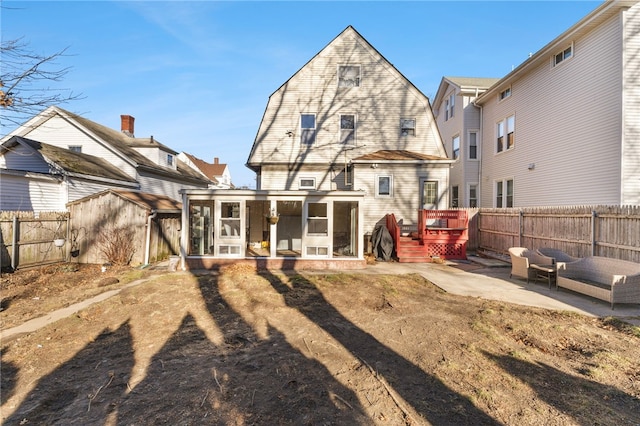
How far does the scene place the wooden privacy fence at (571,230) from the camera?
25.8ft

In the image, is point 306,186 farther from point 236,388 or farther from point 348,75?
point 236,388

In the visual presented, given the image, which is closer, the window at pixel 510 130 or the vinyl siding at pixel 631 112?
the vinyl siding at pixel 631 112

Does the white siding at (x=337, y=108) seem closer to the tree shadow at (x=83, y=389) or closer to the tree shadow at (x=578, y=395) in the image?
the tree shadow at (x=83, y=389)

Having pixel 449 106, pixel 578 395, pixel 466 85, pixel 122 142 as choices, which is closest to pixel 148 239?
pixel 578 395

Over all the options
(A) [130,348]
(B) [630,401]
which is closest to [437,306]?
(B) [630,401]

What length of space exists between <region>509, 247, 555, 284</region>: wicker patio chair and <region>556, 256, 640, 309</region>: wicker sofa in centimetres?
73

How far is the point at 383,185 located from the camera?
1470 cm

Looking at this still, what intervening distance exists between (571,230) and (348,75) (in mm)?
12518

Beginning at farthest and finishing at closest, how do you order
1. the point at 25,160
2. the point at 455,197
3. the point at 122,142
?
the point at 455,197 → the point at 122,142 → the point at 25,160

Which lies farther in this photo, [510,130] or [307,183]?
[510,130]

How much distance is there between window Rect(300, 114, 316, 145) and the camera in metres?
16.3

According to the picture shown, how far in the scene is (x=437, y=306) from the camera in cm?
686

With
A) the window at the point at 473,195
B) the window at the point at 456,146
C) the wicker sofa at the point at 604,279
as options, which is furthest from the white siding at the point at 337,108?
the wicker sofa at the point at 604,279

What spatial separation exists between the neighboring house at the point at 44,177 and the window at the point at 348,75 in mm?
13538
